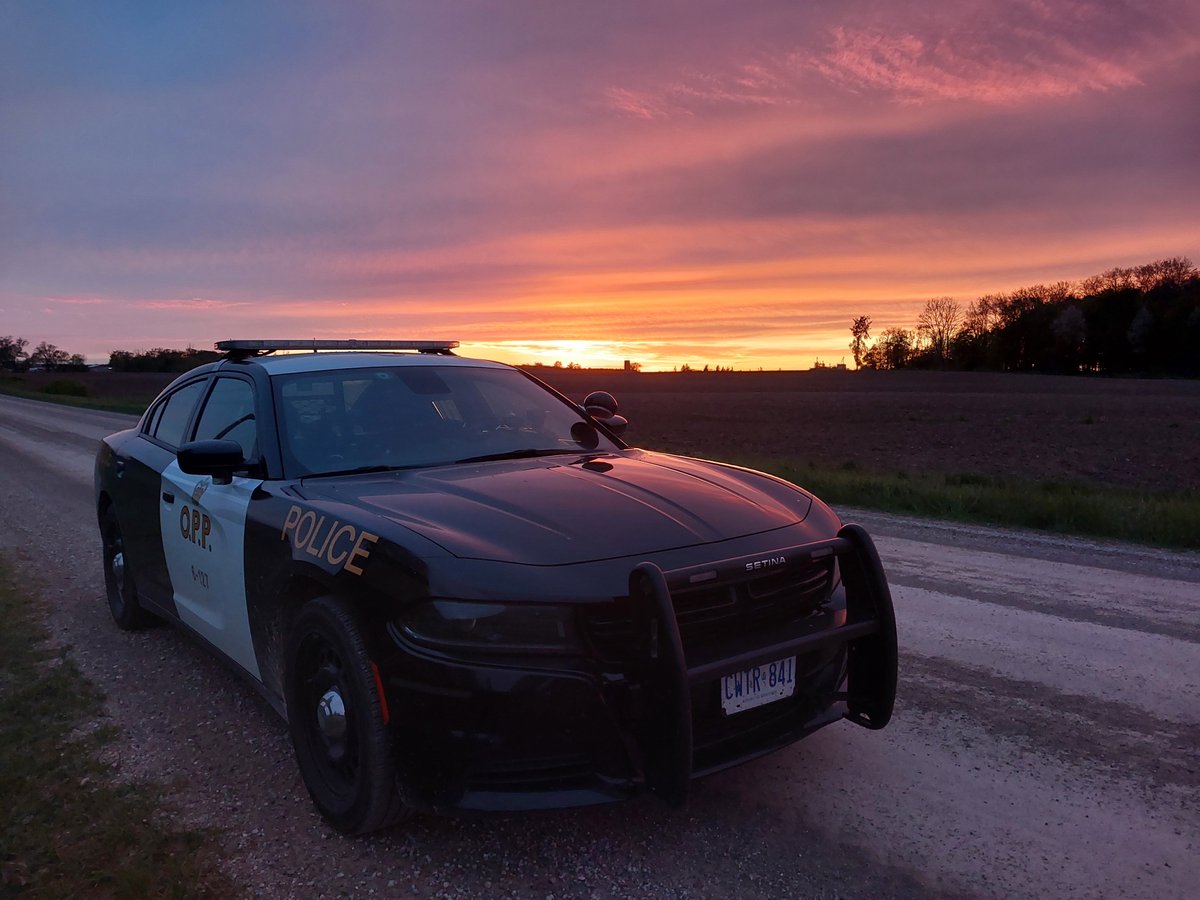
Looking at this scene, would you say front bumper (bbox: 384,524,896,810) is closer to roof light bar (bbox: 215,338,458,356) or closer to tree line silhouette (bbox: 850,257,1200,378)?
roof light bar (bbox: 215,338,458,356)

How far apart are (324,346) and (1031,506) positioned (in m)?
8.02

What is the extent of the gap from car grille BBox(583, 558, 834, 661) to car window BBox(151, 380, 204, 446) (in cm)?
325

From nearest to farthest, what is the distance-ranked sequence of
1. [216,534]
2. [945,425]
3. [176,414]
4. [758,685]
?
[758,685]
[216,534]
[176,414]
[945,425]

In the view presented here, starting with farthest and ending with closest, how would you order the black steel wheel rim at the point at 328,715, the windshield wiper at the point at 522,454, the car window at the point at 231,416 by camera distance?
the car window at the point at 231,416 → the windshield wiper at the point at 522,454 → the black steel wheel rim at the point at 328,715

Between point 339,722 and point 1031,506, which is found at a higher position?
point 339,722

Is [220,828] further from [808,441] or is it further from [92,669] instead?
[808,441]

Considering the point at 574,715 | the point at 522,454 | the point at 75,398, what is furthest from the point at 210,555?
the point at 75,398

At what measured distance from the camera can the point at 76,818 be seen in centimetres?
326

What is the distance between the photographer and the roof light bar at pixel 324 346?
15.3 feet

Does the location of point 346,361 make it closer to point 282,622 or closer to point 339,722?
point 282,622

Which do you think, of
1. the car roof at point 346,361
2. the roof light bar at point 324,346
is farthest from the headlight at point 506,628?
the roof light bar at point 324,346

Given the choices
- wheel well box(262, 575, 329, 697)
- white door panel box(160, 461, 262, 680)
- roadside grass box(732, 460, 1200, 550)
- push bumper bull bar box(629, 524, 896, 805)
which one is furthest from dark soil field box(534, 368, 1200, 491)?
wheel well box(262, 575, 329, 697)

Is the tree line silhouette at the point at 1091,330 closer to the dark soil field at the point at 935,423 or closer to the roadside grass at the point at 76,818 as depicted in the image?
the dark soil field at the point at 935,423

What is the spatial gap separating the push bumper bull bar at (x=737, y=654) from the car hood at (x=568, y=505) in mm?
182
